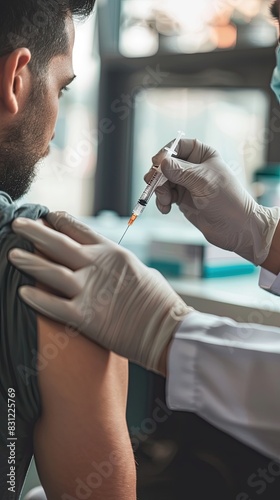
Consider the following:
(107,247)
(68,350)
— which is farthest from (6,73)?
(68,350)

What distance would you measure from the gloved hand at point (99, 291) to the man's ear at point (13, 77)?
218mm

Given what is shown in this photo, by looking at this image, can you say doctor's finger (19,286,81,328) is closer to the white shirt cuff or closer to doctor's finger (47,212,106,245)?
doctor's finger (47,212,106,245)

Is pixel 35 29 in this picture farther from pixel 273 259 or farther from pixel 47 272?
pixel 273 259

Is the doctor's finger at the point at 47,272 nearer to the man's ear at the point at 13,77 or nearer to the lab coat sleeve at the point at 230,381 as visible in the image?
the lab coat sleeve at the point at 230,381

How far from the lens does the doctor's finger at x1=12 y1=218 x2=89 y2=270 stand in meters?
0.99

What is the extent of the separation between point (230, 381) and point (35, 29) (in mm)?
729

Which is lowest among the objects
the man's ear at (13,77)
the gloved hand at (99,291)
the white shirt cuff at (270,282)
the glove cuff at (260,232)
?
the white shirt cuff at (270,282)

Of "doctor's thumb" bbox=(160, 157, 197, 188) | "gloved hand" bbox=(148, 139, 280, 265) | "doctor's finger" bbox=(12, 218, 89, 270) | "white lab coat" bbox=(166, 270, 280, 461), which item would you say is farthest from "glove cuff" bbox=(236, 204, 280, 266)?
"doctor's finger" bbox=(12, 218, 89, 270)

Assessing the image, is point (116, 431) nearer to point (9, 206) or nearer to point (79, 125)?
point (9, 206)

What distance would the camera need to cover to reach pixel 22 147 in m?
1.19

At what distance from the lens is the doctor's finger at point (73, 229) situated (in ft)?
3.54

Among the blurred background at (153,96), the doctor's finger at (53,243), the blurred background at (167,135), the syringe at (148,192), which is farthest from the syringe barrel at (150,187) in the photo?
the blurred background at (153,96)

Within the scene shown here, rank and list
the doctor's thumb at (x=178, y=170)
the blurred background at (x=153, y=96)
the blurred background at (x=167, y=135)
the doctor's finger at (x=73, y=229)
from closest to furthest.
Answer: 1. the doctor's finger at (x=73, y=229)
2. the doctor's thumb at (x=178, y=170)
3. the blurred background at (x=167, y=135)
4. the blurred background at (x=153, y=96)

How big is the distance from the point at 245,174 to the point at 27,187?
5.60 feet
